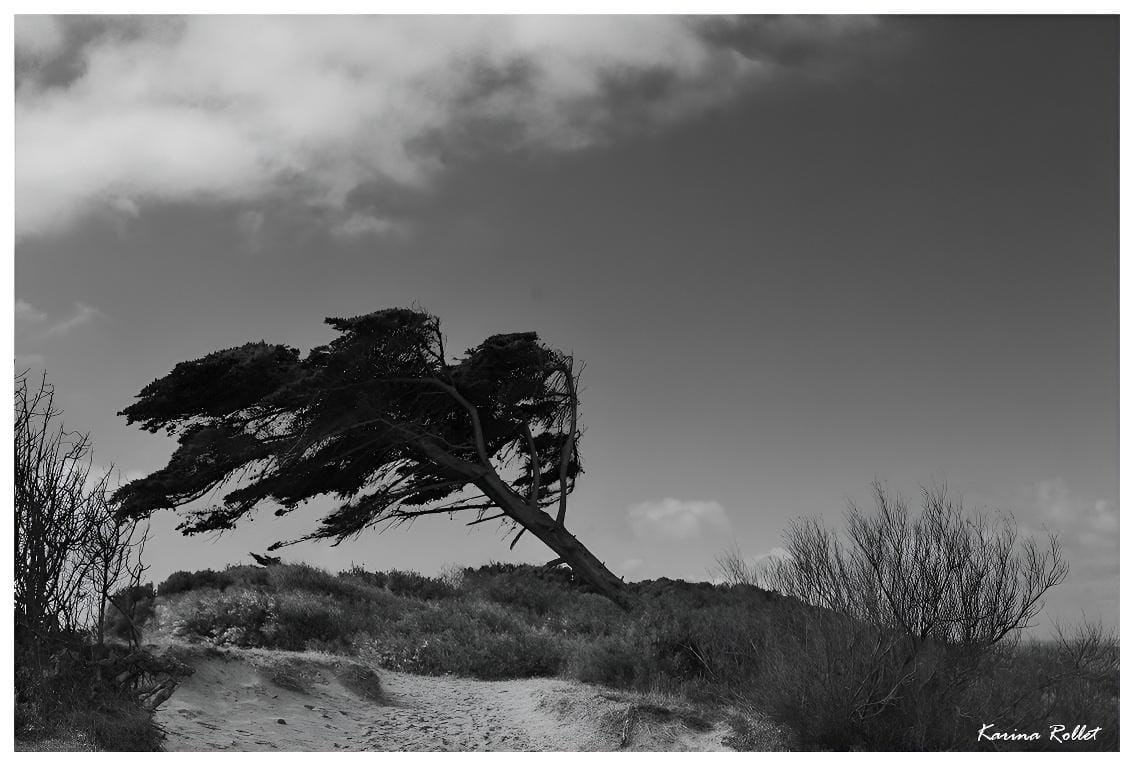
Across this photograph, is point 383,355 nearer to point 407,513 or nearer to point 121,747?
point 407,513

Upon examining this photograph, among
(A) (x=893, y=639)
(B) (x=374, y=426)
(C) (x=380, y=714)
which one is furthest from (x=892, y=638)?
(B) (x=374, y=426)

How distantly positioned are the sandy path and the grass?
772mm

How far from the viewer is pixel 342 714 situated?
1184 cm

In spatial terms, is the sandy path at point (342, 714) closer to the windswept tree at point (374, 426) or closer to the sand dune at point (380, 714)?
the sand dune at point (380, 714)

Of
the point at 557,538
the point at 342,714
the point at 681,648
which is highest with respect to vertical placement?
the point at 557,538

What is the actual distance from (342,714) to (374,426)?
9005 mm

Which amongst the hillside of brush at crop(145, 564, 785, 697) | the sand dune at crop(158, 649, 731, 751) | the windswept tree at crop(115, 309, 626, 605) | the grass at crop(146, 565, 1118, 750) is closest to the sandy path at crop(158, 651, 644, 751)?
the sand dune at crop(158, 649, 731, 751)

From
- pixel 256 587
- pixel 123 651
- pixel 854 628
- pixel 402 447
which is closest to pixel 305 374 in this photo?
pixel 402 447

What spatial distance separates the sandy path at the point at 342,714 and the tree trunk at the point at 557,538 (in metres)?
6.55

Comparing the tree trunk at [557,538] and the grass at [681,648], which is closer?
the grass at [681,648]

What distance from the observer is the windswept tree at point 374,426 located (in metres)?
19.0

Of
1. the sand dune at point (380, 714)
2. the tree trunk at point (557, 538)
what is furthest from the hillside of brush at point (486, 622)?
the sand dune at point (380, 714)

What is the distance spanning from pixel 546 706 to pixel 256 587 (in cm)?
963

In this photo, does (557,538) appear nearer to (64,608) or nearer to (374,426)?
(374,426)
